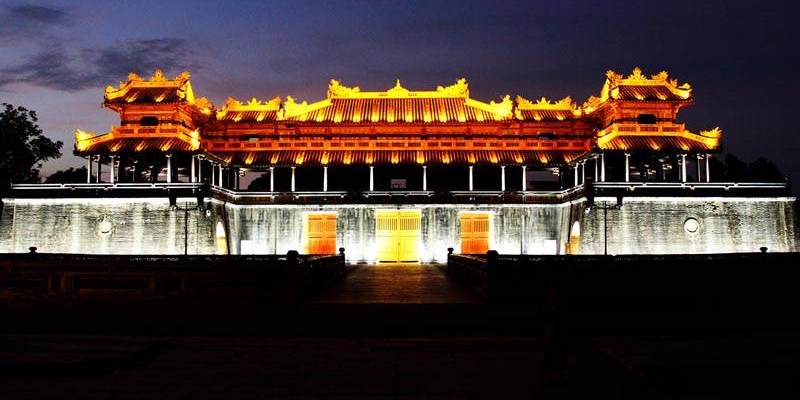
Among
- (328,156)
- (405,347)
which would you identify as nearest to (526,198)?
(328,156)

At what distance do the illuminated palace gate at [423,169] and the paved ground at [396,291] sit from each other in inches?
512

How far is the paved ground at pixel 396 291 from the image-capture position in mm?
19734

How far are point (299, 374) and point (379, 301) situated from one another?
938 centimetres

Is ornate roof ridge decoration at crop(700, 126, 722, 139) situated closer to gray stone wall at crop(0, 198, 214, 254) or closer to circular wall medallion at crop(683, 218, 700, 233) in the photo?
circular wall medallion at crop(683, 218, 700, 233)

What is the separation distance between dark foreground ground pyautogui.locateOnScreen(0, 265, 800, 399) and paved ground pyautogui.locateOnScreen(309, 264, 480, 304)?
2245 millimetres

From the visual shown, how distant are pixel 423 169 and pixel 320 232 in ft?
24.0

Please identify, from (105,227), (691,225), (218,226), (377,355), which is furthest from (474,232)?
(377,355)

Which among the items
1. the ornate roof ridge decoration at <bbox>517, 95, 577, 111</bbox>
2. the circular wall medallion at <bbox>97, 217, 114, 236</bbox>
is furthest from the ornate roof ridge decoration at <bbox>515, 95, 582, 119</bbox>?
the circular wall medallion at <bbox>97, 217, 114, 236</bbox>

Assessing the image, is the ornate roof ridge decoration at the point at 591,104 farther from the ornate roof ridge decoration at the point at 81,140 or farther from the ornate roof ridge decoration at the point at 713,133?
the ornate roof ridge decoration at the point at 81,140

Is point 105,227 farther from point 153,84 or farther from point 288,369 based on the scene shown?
point 288,369

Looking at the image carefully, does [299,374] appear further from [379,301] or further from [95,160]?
[95,160]

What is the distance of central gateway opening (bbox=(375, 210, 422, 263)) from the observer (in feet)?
144

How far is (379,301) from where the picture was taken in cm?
1952

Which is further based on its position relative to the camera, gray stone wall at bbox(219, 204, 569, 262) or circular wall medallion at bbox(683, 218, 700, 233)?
gray stone wall at bbox(219, 204, 569, 262)
